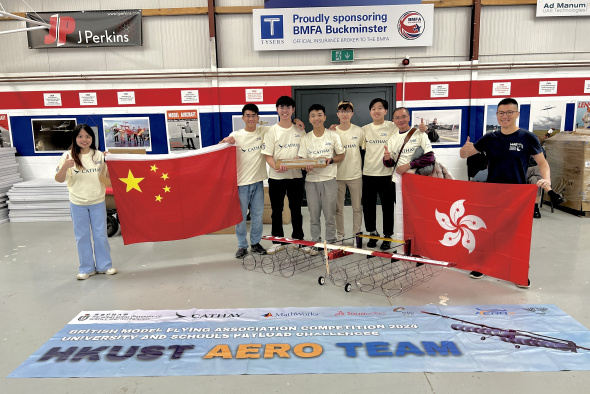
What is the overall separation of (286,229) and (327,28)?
3.67 metres

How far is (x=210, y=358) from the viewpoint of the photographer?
8.00 feet

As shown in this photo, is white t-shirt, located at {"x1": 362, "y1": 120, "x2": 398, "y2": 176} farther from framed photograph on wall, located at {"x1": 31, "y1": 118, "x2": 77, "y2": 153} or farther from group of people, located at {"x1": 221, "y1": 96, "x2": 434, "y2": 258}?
framed photograph on wall, located at {"x1": 31, "y1": 118, "x2": 77, "y2": 153}

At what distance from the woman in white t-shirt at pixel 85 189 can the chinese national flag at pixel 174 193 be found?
17 cm

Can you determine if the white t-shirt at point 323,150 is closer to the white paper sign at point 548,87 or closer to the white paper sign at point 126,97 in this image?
the white paper sign at point 126,97

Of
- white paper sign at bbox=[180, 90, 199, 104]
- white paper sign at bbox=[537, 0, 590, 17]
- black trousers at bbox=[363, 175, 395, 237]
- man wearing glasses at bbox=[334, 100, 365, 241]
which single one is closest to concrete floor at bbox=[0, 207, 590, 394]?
black trousers at bbox=[363, 175, 395, 237]

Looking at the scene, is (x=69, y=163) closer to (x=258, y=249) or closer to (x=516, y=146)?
(x=258, y=249)

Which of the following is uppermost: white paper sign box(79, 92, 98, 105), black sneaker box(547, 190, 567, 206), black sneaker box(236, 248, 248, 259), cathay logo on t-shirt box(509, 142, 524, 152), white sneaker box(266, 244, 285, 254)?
white paper sign box(79, 92, 98, 105)

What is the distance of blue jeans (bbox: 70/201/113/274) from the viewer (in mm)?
3842

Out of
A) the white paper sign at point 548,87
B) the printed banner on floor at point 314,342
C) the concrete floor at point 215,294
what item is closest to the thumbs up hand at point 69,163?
the concrete floor at point 215,294

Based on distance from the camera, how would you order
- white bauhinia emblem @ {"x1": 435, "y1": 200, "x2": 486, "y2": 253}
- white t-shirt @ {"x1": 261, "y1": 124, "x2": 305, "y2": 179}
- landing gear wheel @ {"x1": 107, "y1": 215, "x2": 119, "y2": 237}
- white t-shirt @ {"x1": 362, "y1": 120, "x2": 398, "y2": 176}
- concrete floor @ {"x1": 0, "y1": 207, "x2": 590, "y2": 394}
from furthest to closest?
landing gear wheel @ {"x1": 107, "y1": 215, "x2": 119, "y2": 237} < white t-shirt @ {"x1": 362, "y1": 120, "x2": 398, "y2": 176} < white t-shirt @ {"x1": 261, "y1": 124, "x2": 305, "y2": 179} < white bauhinia emblem @ {"x1": 435, "y1": 200, "x2": 486, "y2": 253} < concrete floor @ {"x1": 0, "y1": 207, "x2": 590, "y2": 394}

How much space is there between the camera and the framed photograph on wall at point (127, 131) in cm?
722

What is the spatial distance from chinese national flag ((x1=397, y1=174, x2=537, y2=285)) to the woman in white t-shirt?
3146 mm

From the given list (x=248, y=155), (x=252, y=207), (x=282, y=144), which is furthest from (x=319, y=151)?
(x=252, y=207)

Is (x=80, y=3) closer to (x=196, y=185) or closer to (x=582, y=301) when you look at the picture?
(x=196, y=185)
